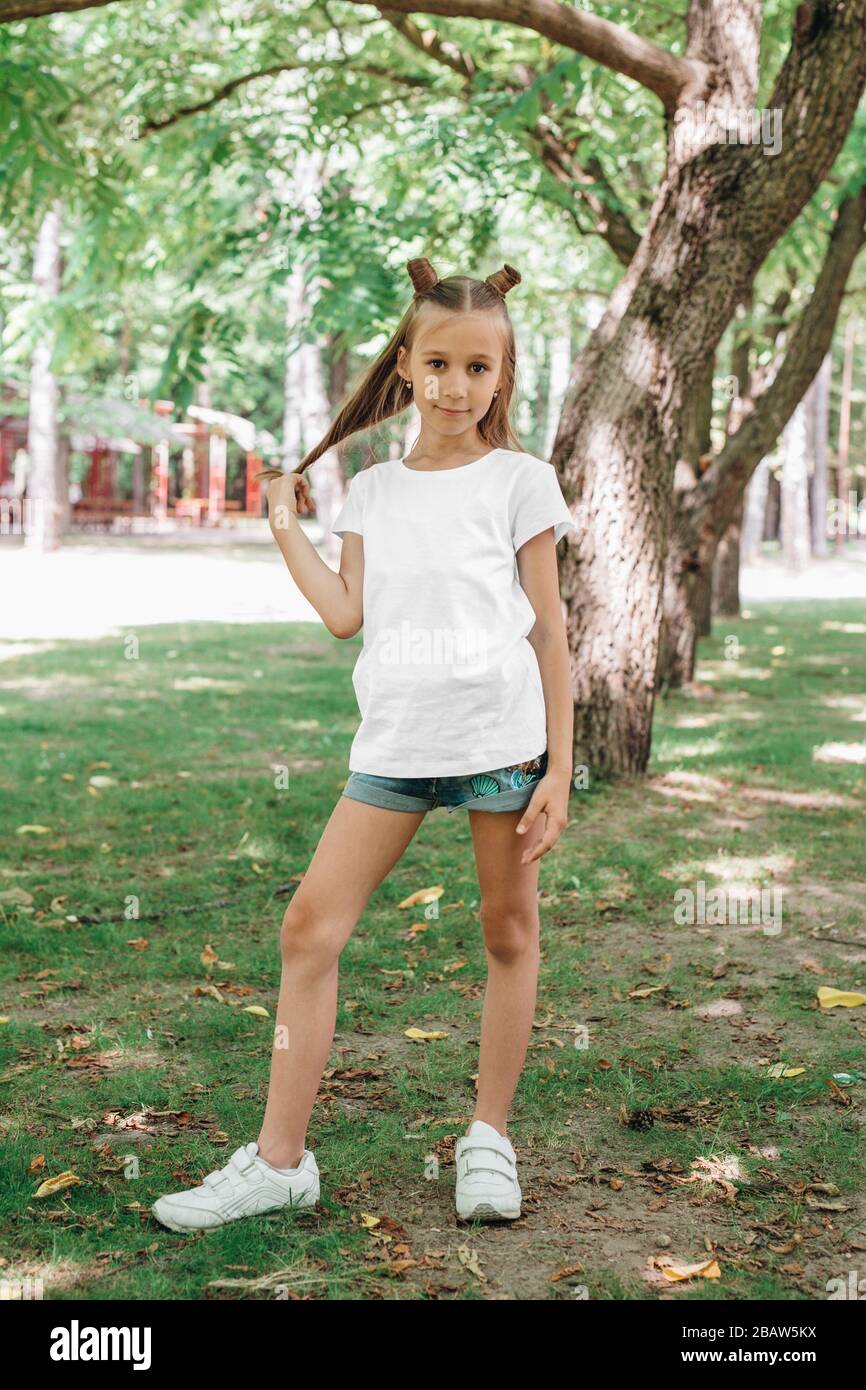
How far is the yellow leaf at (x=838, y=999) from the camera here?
14.1ft

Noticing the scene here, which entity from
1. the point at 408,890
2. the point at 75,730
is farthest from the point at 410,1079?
the point at 75,730

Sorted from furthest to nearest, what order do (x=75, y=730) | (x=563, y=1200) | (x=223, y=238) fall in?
(x=223, y=238)
(x=75, y=730)
(x=563, y=1200)

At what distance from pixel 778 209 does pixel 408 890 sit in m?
3.78

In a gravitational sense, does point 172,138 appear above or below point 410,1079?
above

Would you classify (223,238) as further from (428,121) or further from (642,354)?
(642,354)

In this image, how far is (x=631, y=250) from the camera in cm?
1122

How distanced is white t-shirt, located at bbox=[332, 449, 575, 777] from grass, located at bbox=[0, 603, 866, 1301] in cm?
99

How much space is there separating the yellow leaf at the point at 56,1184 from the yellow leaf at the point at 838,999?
230 cm

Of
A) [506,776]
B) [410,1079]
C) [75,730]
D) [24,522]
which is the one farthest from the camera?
[24,522]

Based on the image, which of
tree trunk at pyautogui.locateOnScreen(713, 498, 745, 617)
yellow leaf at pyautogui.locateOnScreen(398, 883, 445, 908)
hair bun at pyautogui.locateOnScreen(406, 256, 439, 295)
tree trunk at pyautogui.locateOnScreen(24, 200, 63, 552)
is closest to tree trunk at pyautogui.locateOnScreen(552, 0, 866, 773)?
yellow leaf at pyautogui.locateOnScreen(398, 883, 445, 908)

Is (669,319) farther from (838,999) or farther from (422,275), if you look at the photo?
(422,275)

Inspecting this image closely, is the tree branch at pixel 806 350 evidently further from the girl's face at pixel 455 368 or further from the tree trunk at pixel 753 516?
the tree trunk at pixel 753 516

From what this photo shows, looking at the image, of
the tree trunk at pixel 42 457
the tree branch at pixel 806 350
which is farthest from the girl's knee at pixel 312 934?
the tree trunk at pixel 42 457

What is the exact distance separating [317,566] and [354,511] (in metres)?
0.14
